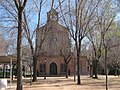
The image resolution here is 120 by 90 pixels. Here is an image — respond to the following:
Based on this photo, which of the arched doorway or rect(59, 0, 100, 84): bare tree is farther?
the arched doorway

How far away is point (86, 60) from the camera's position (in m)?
81.8

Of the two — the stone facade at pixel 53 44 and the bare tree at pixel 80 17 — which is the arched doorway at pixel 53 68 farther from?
the bare tree at pixel 80 17

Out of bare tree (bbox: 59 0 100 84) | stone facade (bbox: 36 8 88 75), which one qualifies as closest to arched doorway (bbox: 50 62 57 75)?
stone facade (bbox: 36 8 88 75)

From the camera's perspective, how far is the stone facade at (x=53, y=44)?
1528 inches

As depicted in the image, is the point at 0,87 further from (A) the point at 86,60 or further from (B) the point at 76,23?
(A) the point at 86,60

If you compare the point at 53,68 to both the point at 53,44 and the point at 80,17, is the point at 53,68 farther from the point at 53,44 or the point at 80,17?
the point at 80,17

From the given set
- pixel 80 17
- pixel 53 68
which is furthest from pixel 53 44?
pixel 53 68

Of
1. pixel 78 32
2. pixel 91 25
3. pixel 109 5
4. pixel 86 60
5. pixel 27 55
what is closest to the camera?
pixel 109 5

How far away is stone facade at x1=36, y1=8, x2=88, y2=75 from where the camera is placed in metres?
38.8

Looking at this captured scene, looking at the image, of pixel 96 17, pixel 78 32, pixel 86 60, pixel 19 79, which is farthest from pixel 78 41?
pixel 86 60

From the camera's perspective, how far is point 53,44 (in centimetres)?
4741

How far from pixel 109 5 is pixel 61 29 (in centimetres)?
910

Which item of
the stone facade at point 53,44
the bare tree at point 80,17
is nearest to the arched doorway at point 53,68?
the stone facade at point 53,44

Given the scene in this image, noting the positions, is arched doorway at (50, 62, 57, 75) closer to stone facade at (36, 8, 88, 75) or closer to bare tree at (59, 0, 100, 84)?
stone facade at (36, 8, 88, 75)
